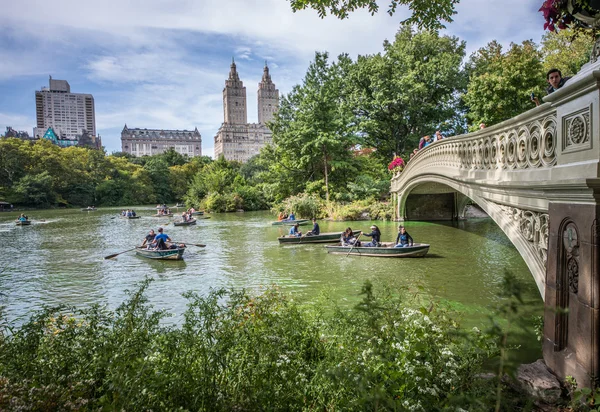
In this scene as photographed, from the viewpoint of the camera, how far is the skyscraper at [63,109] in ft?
551

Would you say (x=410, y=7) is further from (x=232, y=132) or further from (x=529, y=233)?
(x=232, y=132)

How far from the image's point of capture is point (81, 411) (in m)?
2.67

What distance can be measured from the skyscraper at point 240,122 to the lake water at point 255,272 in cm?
12999

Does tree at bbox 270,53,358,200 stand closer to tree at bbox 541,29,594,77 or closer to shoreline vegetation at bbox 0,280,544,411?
tree at bbox 541,29,594,77

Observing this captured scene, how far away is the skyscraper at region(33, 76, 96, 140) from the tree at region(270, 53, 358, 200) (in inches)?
6223

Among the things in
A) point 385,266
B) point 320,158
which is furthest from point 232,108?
point 385,266

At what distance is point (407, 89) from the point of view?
3130 centimetres

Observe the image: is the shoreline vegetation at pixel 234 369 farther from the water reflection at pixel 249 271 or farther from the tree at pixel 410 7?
the tree at pixel 410 7

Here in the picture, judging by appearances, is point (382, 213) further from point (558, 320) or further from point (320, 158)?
point (558, 320)

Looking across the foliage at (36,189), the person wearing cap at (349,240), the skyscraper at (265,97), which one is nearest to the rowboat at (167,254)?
the person wearing cap at (349,240)

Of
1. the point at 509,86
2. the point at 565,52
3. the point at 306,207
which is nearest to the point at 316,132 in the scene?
the point at 306,207

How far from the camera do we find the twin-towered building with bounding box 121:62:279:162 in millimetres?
151375

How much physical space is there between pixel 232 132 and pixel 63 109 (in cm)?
8293

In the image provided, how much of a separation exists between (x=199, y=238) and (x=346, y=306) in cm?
1420
